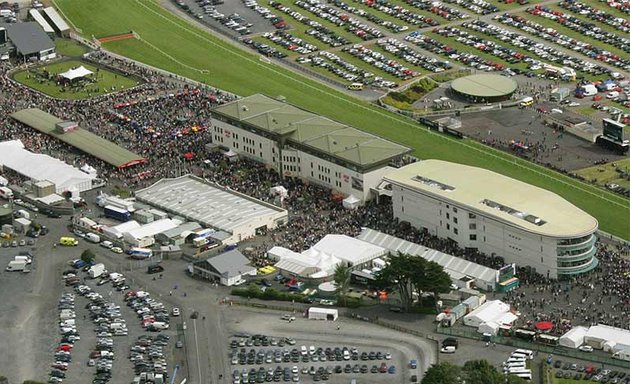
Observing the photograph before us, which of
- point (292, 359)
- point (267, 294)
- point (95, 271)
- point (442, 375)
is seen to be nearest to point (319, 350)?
point (292, 359)

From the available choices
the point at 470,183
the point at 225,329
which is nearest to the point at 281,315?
the point at 225,329

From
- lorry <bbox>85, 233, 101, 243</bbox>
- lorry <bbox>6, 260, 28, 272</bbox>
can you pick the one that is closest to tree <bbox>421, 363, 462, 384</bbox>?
lorry <bbox>6, 260, 28, 272</bbox>

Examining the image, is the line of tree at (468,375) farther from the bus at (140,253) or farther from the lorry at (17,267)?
the lorry at (17,267)

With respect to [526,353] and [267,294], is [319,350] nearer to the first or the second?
[267,294]

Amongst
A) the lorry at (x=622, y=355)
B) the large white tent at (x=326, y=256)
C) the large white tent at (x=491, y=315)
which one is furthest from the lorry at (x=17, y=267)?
the lorry at (x=622, y=355)

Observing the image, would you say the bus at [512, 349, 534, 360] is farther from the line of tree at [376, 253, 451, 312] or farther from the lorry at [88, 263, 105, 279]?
the lorry at [88, 263, 105, 279]

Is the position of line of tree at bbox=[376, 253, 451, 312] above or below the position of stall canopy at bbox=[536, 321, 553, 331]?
above

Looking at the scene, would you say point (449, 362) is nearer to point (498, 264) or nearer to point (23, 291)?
point (498, 264)
